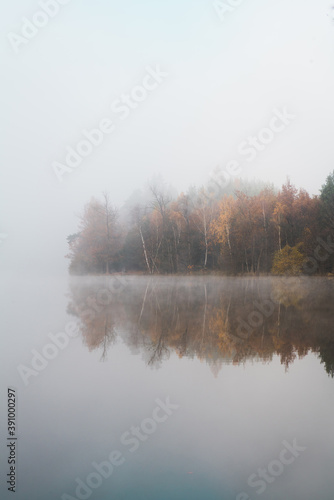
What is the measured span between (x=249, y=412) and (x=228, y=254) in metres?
38.9

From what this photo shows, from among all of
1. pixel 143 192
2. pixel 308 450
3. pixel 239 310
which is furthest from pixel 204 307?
pixel 143 192

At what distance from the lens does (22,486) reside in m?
3.60

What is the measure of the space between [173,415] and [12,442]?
6.39 feet

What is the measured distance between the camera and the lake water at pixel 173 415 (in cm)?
366
